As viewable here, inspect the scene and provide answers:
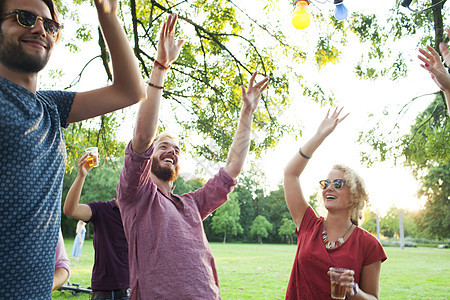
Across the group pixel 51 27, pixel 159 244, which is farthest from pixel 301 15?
pixel 51 27

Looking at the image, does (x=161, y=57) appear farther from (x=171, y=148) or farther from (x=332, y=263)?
(x=332, y=263)

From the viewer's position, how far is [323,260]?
259 cm

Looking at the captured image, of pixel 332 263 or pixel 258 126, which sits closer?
pixel 332 263

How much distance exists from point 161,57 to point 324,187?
71.1 inches

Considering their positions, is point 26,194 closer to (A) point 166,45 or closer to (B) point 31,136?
(B) point 31,136

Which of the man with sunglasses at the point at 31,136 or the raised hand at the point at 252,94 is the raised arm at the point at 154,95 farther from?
the raised hand at the point at 252,94

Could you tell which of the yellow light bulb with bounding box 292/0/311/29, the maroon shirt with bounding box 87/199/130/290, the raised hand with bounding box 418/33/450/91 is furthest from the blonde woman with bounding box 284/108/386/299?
the yellow light bulb with bounding box 292/0/311/29

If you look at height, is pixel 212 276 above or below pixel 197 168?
below

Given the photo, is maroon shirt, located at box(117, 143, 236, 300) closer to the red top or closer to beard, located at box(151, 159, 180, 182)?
beard, located at box(151, 159, 180, 182)

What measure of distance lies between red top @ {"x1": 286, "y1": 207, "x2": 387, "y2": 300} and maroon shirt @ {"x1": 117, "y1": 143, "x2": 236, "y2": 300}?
823 millimetres

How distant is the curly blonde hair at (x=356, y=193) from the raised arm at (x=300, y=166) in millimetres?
379

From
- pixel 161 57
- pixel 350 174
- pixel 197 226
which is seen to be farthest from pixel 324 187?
pixel 161 57

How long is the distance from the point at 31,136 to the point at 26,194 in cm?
19

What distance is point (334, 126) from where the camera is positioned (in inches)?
112
